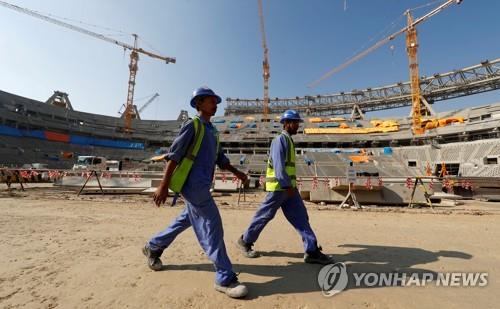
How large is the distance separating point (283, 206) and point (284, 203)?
0.05m

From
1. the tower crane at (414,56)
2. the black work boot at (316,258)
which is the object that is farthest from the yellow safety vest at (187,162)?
the tower crane at (414,56)

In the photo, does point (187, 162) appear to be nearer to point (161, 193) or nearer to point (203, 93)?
point (161, 193)

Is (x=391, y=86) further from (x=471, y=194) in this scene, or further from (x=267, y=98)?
(x=471, y=194)

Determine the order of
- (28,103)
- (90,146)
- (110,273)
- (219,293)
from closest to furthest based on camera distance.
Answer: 1. (219,293)
2. (110,273)
3. (28,103)
4. (90,146)

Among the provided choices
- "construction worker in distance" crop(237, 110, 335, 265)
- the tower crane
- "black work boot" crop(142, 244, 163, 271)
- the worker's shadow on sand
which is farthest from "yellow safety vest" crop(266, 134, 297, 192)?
the tower crane

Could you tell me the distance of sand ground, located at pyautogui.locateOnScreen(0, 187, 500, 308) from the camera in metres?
2.08

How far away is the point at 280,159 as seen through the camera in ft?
10.4

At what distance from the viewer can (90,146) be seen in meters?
49.8

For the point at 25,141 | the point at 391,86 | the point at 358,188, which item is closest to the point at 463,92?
the point at 391,86

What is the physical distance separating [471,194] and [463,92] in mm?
41687

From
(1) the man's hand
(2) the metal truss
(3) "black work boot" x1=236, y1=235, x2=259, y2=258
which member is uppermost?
(2) the metal truss

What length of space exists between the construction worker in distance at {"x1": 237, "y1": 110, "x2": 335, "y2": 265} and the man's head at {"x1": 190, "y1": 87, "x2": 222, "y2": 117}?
1065 millimetres

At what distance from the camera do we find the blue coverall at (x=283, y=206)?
122 inches

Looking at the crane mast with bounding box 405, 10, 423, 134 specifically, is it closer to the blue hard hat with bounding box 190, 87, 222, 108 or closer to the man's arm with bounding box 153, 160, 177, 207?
the blue hard hat with bounding box 190, 87, 222, 108
